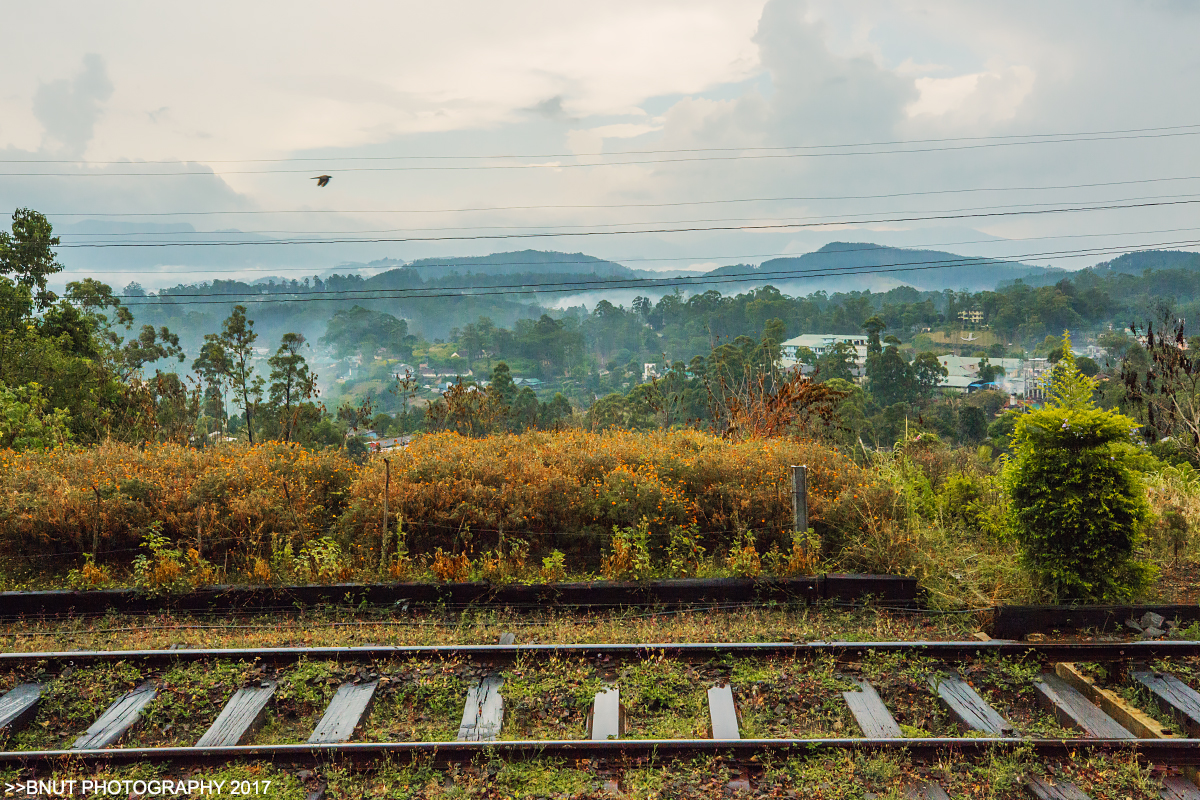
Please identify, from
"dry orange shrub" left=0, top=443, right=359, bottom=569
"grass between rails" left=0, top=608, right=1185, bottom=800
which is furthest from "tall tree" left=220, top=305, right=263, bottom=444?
"grass between rails" left=0, top=608, right=1185, bottom=800

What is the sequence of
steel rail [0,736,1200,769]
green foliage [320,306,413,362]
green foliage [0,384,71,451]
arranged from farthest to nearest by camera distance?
1. green foliage [320,306,413,362]
2. green foliage [0,384,71,451]
3. steel rail [0,736,1200,769]

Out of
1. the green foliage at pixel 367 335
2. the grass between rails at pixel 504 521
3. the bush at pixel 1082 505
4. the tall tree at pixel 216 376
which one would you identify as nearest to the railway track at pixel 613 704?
the bush at pixel 1082 505

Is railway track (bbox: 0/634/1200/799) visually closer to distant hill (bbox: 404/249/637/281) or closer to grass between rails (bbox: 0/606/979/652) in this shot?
grass between rails (bbox: 0/606/979/652)

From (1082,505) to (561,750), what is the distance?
190 inches

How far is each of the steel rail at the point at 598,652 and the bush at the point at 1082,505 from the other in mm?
769

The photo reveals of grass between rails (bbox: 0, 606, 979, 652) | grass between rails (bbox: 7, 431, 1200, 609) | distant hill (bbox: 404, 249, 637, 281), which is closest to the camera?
grass between rails (bbox: 0, 606, 979, 652)

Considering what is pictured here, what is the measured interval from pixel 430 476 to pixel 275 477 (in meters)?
1.83

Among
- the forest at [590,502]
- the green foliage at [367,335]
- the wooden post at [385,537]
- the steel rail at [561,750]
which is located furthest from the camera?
the green foliage at [367,335]

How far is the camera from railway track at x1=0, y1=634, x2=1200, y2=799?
168 inches

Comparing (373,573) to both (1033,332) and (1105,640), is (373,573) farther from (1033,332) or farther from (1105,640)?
(1033,332)

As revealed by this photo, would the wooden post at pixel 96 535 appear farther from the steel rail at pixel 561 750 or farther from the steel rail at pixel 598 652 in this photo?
the steel rail at pixel 561 750

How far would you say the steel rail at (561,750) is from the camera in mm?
4234

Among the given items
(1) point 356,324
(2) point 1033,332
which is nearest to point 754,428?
(2) point 1033,332

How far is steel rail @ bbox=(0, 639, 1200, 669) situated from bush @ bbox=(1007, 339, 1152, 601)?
769mm
